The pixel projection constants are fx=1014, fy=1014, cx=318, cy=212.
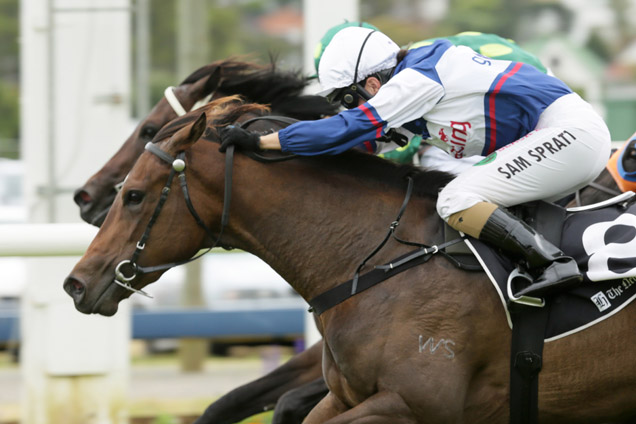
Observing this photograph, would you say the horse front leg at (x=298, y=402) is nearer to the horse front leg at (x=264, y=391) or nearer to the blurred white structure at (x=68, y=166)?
the horse front leg at (x=264, y=391)

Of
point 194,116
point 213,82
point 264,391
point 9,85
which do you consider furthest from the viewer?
point 9,85

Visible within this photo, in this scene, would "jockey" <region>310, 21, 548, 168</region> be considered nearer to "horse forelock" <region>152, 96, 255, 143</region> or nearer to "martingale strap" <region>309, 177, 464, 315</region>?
"horse forelock" <region>152, 96, 255, 143</region>

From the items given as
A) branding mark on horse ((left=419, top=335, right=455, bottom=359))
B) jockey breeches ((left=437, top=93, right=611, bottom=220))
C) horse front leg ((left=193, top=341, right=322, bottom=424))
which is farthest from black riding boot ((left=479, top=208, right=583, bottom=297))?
horse front leg ((left=193, top=341, right=322, bottom=424))

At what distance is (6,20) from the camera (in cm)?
2244

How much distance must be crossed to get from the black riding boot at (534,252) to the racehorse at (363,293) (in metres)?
0.20

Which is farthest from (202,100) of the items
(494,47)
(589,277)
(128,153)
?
(589,277)

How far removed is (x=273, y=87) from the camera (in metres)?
5.27

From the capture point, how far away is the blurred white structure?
19.0 feet

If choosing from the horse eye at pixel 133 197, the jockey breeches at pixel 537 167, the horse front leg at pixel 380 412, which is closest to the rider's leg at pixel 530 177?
the jockey breeches at pixel 537 167

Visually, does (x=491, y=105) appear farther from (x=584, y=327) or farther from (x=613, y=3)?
(x=613, y=3)

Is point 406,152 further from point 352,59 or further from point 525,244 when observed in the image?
point 525,244

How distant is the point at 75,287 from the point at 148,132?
1834 mm

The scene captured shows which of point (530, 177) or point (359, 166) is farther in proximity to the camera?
point (359, 166)

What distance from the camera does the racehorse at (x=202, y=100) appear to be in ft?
17.2
